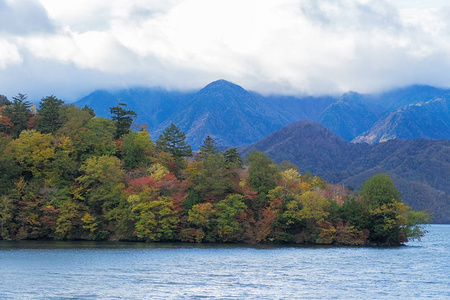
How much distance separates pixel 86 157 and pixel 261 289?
7184cm

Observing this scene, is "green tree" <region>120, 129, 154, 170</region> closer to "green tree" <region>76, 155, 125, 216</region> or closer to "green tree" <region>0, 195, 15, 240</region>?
"green tree" <region>76, 155, 125, 216</region>

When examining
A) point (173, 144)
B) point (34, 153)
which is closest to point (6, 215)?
point (34, 153)

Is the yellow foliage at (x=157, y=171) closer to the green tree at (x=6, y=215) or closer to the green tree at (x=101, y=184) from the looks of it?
the green tree at (x=101, y=184)

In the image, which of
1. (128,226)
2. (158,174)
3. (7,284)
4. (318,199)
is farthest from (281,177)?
(7,284)

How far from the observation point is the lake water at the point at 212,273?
178 feet

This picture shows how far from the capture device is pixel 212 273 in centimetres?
6694

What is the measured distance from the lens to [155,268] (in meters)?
70.5

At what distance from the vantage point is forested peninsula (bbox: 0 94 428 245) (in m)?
109

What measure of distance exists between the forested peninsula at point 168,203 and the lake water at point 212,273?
34.4ft

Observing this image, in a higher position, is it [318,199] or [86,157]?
[86,157]

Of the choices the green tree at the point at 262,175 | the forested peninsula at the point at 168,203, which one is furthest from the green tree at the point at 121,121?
the green tree at the point at 262,175

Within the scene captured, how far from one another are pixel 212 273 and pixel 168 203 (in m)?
42.7

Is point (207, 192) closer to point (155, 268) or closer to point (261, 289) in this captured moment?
point (155, 268)

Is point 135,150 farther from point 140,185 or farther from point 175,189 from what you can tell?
point 175,189
